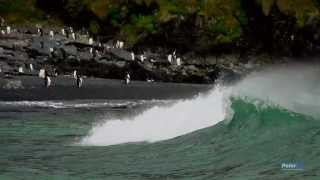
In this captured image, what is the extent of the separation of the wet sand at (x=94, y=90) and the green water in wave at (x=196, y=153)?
21831mm

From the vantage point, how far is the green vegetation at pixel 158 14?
64062mm

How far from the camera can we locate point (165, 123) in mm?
28031

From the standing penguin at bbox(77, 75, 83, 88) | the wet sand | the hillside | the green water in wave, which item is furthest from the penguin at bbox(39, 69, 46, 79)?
the green water in wave

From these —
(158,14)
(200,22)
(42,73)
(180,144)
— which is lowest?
(42,73)

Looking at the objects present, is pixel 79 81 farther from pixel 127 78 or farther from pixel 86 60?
pixel 127 78

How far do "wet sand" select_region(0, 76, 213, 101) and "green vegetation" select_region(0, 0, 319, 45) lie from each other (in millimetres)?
7658

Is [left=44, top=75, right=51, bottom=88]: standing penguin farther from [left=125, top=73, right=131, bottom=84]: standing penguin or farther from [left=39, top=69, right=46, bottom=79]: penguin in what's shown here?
[left=125, top=73, right=131, bottom=84]: standing penguin

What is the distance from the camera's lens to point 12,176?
18.7 meters

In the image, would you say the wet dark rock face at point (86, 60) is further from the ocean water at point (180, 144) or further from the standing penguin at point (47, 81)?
the ocean water at point (180, 144)

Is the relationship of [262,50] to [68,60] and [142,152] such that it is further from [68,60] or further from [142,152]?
[142,152]

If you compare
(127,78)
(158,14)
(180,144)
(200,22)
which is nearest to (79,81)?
(127,78)

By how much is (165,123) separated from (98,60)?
30.9 m

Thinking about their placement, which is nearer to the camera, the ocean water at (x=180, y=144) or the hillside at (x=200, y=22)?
the ocean water at (x=180, y=144)

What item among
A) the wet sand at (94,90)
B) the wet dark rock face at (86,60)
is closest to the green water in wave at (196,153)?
the wet sand at (94,90)
